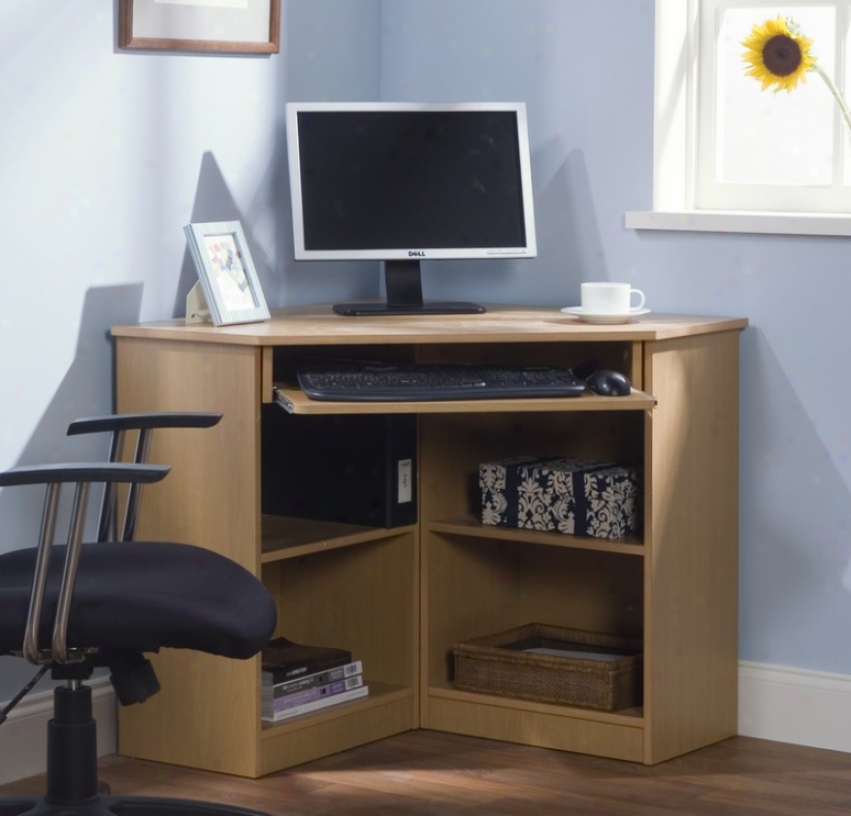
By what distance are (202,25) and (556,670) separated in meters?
1.46

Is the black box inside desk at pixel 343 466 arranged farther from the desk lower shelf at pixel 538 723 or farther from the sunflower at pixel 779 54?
the sunflower at pixel 779 54

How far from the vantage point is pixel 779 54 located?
3006 millimetres

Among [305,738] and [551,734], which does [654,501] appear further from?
[305,738]

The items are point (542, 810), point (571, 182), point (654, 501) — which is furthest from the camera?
point (571, 182)

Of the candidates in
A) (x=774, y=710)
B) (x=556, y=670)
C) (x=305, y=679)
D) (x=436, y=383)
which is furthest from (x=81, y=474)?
(x=774, y=710)

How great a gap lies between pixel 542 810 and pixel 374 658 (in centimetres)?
64

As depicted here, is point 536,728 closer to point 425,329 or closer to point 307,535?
point 307,535

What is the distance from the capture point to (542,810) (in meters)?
2.64

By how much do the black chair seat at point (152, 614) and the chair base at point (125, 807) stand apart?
32 cm

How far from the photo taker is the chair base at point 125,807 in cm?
229

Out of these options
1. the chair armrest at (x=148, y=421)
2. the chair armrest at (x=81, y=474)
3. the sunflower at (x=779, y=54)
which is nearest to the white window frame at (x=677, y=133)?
the sunflower at (x=779, y=54)

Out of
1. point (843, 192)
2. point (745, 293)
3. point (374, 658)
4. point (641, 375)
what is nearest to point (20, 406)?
point (374, 658)

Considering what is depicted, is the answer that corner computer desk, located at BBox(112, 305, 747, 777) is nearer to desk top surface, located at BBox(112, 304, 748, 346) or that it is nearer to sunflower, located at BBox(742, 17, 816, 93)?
desk top surface, located at BBox(112, 304, 748, 346)

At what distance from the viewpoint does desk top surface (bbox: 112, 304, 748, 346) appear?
267 centimetres
